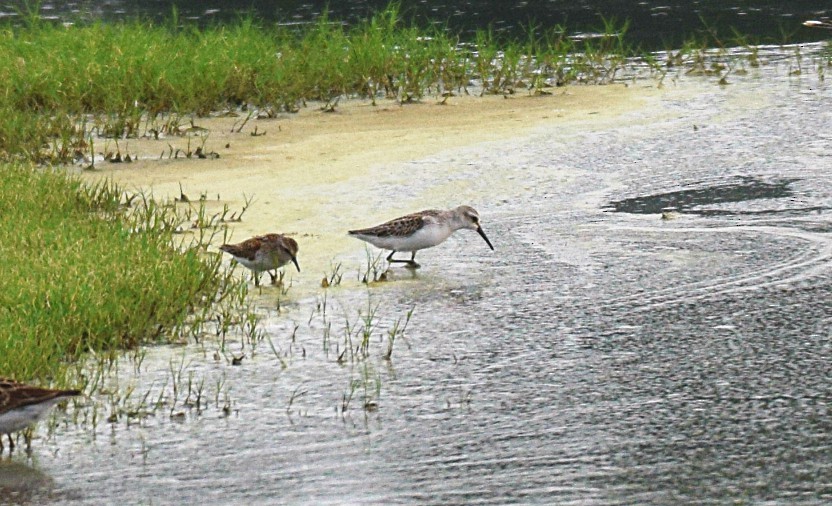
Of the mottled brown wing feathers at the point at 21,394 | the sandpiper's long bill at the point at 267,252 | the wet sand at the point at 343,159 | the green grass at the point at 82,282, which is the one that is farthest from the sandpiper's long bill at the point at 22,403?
the wet sand at the point at 343,159

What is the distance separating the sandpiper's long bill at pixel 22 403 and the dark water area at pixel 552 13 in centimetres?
1287

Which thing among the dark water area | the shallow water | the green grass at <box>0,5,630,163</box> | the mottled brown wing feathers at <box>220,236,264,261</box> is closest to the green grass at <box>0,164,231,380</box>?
the mottled brown wing feathers at <box>220,236,264,261</box>

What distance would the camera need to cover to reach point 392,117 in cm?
1410

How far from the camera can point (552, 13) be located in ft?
69.3

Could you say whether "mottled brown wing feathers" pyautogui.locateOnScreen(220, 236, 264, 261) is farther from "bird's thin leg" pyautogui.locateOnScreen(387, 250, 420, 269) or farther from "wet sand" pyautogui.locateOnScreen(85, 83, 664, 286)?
"bird's thin leg" pyautogui.locateOnScreen(387, 250, 420, 269)

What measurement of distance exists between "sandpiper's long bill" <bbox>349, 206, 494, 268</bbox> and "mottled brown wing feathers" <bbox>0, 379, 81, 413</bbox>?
3337 mm

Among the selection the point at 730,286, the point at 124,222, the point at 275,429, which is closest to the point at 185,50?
the point at 124,222

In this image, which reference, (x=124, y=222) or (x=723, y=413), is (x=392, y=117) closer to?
(x=124, y=222)

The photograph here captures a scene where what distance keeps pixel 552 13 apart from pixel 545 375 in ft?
Result: 48.2

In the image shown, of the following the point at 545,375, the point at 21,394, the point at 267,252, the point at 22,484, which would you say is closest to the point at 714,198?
the point at 267,252

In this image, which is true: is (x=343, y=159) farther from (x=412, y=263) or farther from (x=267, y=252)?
(x=267, y=252)

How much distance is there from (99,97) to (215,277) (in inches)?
240

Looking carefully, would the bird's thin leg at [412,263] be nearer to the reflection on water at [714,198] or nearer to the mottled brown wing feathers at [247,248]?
the mottled brown wing feathers at [247,248]

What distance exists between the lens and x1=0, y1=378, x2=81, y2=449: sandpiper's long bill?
230 inches
